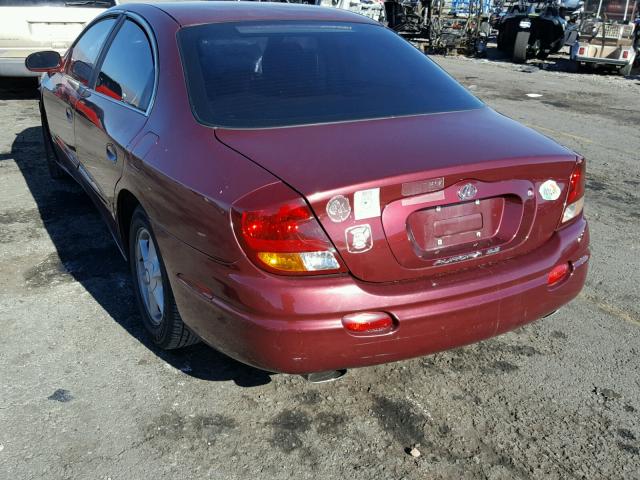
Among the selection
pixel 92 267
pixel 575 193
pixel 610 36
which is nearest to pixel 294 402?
pixel 575 193

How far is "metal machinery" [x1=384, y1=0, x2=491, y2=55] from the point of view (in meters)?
19.8

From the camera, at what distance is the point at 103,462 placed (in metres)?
2.54

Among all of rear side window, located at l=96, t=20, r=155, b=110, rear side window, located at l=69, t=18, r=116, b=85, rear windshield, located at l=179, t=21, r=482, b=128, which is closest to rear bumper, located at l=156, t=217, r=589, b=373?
rear windshield, located at l=179, t=21, r=482, b=128

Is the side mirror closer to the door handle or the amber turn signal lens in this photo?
the door handle

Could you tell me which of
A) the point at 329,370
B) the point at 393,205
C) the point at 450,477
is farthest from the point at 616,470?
the point at 393,205

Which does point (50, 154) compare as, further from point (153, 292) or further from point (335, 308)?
point (335, 308)

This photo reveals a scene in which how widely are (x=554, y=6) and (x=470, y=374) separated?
56.3ft

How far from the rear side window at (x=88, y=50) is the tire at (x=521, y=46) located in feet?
49.0

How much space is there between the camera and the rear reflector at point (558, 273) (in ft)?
9.05

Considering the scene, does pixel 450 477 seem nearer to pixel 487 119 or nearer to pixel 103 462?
pixel 103 462

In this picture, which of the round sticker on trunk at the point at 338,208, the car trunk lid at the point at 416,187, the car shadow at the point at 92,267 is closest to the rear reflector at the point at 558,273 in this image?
the car trunk lid at the point at 416,187

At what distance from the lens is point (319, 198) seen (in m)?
2.28

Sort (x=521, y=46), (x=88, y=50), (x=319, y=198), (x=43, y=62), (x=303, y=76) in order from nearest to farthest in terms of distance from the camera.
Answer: (x=319, y=198) < (x=303, y=76) < (x=88, y=50) < (x=43, y=62) < (x=521, y=46)

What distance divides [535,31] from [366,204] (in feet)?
57.0
